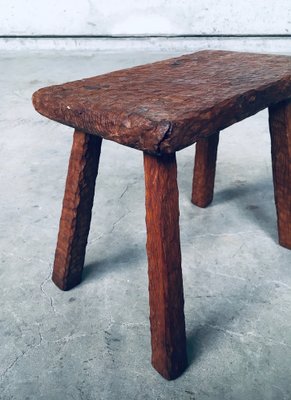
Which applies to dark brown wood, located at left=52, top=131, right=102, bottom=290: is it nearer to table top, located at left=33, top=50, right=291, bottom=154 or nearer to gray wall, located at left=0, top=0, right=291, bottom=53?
table top, located at left=33, top=50, right=291, bottom=154

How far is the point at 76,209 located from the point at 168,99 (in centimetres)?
33

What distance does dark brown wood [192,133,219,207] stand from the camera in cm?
136

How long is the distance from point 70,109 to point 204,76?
33 cm

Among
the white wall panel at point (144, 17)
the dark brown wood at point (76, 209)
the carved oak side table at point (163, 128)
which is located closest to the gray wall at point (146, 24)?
the white wall panel at point (144, 17)

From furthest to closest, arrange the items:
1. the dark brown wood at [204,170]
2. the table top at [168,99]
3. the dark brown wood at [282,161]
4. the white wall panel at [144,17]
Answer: the white wall panel at [144,17], the dark brown wood at [204,170], the dark brown wood at [282,161], the table top at [168,99]

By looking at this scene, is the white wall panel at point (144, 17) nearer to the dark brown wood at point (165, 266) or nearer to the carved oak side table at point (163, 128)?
the carved oak side table at point (163, 128)

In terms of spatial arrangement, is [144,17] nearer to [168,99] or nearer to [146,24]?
[146,24]

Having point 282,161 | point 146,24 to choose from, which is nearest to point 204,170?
point 282,161

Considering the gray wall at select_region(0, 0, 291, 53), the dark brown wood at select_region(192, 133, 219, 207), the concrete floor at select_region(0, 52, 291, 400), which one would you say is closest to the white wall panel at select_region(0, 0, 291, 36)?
the gray wall at select_region(0, 0, 291, 53)

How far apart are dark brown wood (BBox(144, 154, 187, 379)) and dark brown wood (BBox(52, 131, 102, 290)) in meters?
0.24

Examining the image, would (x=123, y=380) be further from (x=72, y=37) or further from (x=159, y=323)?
(x=72, y=37)

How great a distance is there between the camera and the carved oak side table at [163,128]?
0.80 m

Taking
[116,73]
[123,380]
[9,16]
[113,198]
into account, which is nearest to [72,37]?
[9,16]

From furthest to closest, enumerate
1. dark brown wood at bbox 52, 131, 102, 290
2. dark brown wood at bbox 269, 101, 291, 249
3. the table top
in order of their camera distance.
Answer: dark brown wood at bbox 269, 101, 291, 249, dark brown wood at bbox 52, 131, 102, 290, the table top
